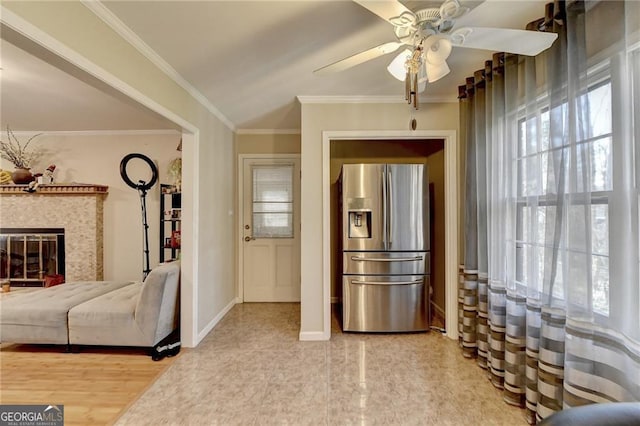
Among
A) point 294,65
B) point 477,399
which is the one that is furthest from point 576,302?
point 294,65

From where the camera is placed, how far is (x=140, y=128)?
418 cm

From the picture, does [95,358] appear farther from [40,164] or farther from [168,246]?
[40,164]

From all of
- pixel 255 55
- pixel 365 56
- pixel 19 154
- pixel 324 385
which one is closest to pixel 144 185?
pixel 19 154

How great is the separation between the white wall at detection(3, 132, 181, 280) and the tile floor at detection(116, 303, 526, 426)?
2.31 metres

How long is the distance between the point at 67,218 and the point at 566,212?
219 inches

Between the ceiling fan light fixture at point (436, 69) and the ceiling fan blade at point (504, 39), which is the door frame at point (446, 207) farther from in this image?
the ceiling fan blade at point (504, 39)

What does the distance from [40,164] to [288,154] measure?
3.73m

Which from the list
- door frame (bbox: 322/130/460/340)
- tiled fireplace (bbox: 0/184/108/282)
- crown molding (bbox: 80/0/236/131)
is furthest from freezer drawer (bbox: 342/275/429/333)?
tiled fireplace (bbox: 0/184/108/282)

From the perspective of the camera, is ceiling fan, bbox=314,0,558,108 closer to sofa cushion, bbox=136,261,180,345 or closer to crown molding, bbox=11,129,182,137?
sofa cushion, bbox=136,261,180,345

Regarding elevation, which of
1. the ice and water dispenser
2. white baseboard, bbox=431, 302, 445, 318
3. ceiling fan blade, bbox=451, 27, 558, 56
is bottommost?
white baseboard, bbox=431, 302, 445, 318

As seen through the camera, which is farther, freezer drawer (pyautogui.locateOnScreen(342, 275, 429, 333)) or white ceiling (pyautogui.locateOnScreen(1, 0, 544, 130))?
freezer drawer (pyautogui.locateOnScreen(342, 275, 429, 333))

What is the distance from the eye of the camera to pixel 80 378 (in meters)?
2.23

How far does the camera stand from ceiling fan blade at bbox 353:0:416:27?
1.26 metres

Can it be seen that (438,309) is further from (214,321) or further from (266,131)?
(266,131)
